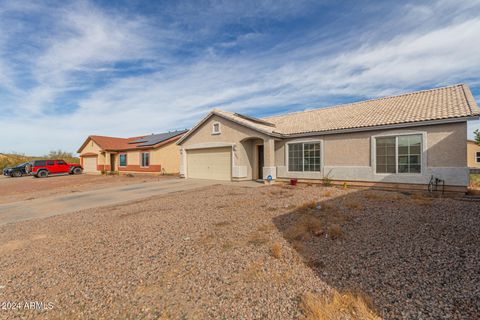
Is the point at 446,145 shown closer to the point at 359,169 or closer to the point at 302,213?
the point at 359,169

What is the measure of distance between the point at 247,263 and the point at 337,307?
5.66ft

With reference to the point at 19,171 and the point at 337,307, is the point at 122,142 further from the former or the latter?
the point at 337,307

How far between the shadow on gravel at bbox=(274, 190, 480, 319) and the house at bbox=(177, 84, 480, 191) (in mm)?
3346

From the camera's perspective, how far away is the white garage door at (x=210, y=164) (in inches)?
674

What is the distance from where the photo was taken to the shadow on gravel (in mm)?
3070

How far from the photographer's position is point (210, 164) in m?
18.2

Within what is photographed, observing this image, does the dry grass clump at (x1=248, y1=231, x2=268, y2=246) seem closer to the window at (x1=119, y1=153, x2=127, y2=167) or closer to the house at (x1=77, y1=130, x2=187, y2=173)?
the house at (x1=77, y1=130, x2=187, y2=173)

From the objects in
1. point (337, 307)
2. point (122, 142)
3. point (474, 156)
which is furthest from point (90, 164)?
point (474, 156)

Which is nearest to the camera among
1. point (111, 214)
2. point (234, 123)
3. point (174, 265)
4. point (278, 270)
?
point (278, 270)

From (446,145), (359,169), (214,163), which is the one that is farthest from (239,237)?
(214,163)

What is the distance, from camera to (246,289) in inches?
140

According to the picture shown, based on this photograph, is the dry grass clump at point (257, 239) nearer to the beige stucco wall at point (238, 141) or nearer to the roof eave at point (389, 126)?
the roof eave at point (389, 126)

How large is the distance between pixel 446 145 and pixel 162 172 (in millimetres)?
21873

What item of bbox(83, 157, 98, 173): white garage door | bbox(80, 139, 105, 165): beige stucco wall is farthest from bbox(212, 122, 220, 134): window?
bbox(83, 157, 98, 173): white garage door
